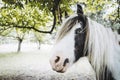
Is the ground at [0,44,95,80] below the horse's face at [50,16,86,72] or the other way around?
below

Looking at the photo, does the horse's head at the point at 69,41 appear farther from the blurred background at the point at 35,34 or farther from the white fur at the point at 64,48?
the blurred background at the point at 35,34

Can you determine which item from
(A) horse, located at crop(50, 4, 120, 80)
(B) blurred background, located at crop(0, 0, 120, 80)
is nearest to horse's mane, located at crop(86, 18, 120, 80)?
(A) horse, located at crop(50, 4, 120, 80)

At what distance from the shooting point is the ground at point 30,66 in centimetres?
177

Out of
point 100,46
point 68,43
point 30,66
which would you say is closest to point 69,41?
point 68,43

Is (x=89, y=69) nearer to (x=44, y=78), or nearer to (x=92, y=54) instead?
(x=44, y=78)

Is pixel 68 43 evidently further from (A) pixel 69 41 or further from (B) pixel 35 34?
(B) pixel 35 34

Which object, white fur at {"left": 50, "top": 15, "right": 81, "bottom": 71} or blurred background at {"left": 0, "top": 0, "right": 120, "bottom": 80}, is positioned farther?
blurred background at {"left": 0, "top": 0, "right": 120, "bottom": 80}

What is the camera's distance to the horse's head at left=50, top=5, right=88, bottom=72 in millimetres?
919

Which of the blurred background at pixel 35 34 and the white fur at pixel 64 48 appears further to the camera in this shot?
the blurred background at pixel 35 34

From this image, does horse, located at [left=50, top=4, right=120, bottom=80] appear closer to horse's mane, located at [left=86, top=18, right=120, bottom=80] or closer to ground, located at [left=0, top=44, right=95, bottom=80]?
horse's mane, located at [left=86, top=18, right=120, bottom=80]

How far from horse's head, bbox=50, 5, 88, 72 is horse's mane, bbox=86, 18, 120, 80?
1.3 inches

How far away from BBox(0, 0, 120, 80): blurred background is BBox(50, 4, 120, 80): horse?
781mm

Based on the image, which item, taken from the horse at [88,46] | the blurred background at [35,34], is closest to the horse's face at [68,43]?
the horse at [88,46]

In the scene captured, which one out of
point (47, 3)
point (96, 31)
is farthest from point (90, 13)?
point (96, 31)
